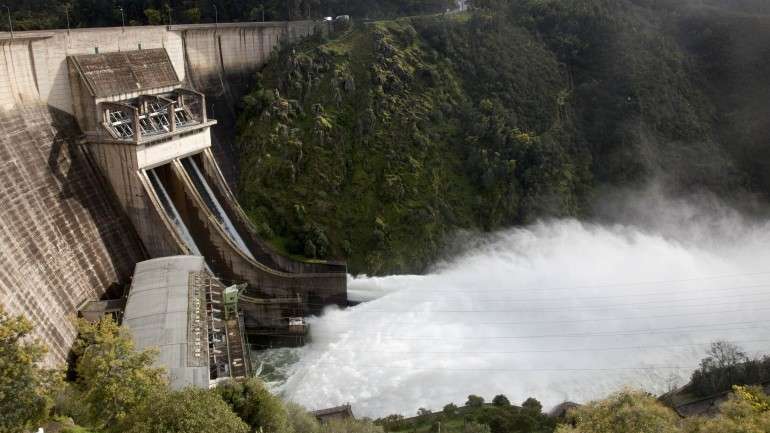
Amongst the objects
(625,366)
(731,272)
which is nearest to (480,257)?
(625,366)

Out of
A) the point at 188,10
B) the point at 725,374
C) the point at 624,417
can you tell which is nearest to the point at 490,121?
the point at 725,374

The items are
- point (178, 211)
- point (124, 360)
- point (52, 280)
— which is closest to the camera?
point (124, 360)

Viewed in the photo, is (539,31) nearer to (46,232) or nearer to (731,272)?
(731,272)

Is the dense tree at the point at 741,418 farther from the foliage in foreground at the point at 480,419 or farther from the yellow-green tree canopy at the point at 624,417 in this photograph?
the foliage in foreground at the point at 480,419

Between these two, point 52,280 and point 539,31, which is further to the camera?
point 539,31

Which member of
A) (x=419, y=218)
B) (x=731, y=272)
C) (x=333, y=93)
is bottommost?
(x=731, y=272)

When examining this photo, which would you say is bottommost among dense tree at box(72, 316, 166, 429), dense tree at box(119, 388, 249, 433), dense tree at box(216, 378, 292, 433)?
dense tree at box(216, 378, 292, 433)

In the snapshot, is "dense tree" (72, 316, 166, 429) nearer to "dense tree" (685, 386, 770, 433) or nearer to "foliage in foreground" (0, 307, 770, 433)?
"foliage in foreground" (0, 307, 770, 433)

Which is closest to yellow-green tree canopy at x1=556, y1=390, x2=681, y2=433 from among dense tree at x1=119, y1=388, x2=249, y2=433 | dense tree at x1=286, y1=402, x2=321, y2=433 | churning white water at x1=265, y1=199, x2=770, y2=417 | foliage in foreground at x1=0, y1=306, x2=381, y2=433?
foliage in foreground at x1=0, y1=306, x2=381, y2=433
